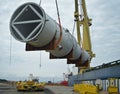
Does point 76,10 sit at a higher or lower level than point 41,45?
higher

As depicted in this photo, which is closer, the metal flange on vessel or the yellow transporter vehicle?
the metal flange on vessel

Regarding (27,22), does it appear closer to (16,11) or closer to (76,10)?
(16,11)

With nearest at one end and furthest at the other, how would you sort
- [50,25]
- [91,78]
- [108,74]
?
[50,25]
[108,74]
[91,78]

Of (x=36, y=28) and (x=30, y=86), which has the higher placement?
(x=36, y=28)

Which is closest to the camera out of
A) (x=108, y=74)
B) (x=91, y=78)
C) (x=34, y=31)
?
(x=34, y=31)

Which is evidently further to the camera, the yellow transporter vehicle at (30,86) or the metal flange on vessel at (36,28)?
the yellow transporter vehicle at (30,86)

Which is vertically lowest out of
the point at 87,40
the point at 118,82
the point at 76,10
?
the point at 118,82

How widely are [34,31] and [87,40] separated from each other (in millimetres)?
48358

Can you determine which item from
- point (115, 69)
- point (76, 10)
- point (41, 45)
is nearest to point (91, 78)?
point (76, 10)

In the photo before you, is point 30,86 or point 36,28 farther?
point 30,86

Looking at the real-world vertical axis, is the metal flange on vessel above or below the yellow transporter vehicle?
above

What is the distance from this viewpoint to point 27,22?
11.2 m

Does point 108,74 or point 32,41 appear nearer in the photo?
point 32,41

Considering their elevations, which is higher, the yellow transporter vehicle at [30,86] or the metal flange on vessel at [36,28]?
the metal flange on vessel at [36,28]
